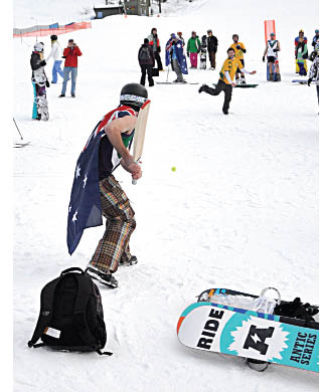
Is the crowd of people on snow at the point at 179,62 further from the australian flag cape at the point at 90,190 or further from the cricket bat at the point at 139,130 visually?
the australian flag cape at the point at 90,190

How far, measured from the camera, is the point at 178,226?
19.9 feet

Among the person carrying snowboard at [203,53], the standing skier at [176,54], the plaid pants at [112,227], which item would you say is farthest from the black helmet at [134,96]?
the person carrying snowboard at [203,53]

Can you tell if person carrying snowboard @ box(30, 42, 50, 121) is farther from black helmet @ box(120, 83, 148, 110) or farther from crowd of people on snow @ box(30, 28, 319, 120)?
black helmet @ box(120, 83, 148, 110)

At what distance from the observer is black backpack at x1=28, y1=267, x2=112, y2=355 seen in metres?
3.46

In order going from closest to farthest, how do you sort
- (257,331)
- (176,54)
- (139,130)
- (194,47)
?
1. (257,331)
2. (139,130)
3. (176,54)
4. (194,47)

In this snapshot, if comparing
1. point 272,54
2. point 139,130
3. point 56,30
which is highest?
point 56,30

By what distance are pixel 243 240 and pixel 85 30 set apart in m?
25.0

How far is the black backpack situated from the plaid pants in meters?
0.77

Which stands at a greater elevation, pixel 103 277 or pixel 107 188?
pixel 107 188

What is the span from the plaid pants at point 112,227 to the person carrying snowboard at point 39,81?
7.16 m

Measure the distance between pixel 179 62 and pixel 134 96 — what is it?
43.2 ft

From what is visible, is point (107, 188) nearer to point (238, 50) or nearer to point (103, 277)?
point (103, 277)

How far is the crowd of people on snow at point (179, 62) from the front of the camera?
11273mm

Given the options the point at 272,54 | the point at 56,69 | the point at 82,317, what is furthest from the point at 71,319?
the point at 272,54
